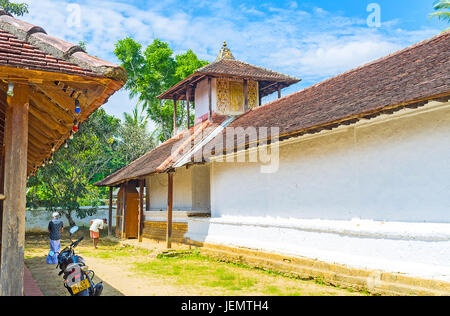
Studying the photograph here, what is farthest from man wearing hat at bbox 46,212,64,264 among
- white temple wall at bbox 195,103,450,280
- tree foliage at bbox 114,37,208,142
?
tree foliage at bbox 114,37,208,142

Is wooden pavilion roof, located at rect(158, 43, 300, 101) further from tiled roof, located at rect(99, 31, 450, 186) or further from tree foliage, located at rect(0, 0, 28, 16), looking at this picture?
tree foliage, located at rect(0, 0, 28, 16)

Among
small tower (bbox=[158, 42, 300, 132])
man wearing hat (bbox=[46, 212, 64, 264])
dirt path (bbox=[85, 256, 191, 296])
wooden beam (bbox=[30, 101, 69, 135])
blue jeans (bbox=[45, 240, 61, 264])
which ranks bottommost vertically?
dirt path (bbox=[85, 256, 191, 296])

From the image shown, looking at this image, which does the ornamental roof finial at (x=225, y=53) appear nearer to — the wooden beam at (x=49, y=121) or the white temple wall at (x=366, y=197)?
the white temple wall at (x=366, y=197)

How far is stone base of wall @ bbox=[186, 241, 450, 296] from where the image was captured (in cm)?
641

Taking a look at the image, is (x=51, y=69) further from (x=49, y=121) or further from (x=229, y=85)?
(x=229, y=85)

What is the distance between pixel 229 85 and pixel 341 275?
1076 cm

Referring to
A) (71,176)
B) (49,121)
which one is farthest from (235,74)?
(71,176)

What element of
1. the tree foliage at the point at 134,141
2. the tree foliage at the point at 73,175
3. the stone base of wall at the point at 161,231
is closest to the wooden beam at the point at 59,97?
the stone base of wall at the point at 161,231

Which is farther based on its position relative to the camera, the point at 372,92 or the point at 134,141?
the point at 134,141

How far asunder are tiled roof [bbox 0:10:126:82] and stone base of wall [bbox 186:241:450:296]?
546cm

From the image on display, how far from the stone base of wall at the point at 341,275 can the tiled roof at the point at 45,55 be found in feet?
17.9

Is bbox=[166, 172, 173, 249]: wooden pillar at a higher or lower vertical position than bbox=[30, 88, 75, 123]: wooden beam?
lower

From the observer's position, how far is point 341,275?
7.96 m

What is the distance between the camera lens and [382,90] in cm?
792
